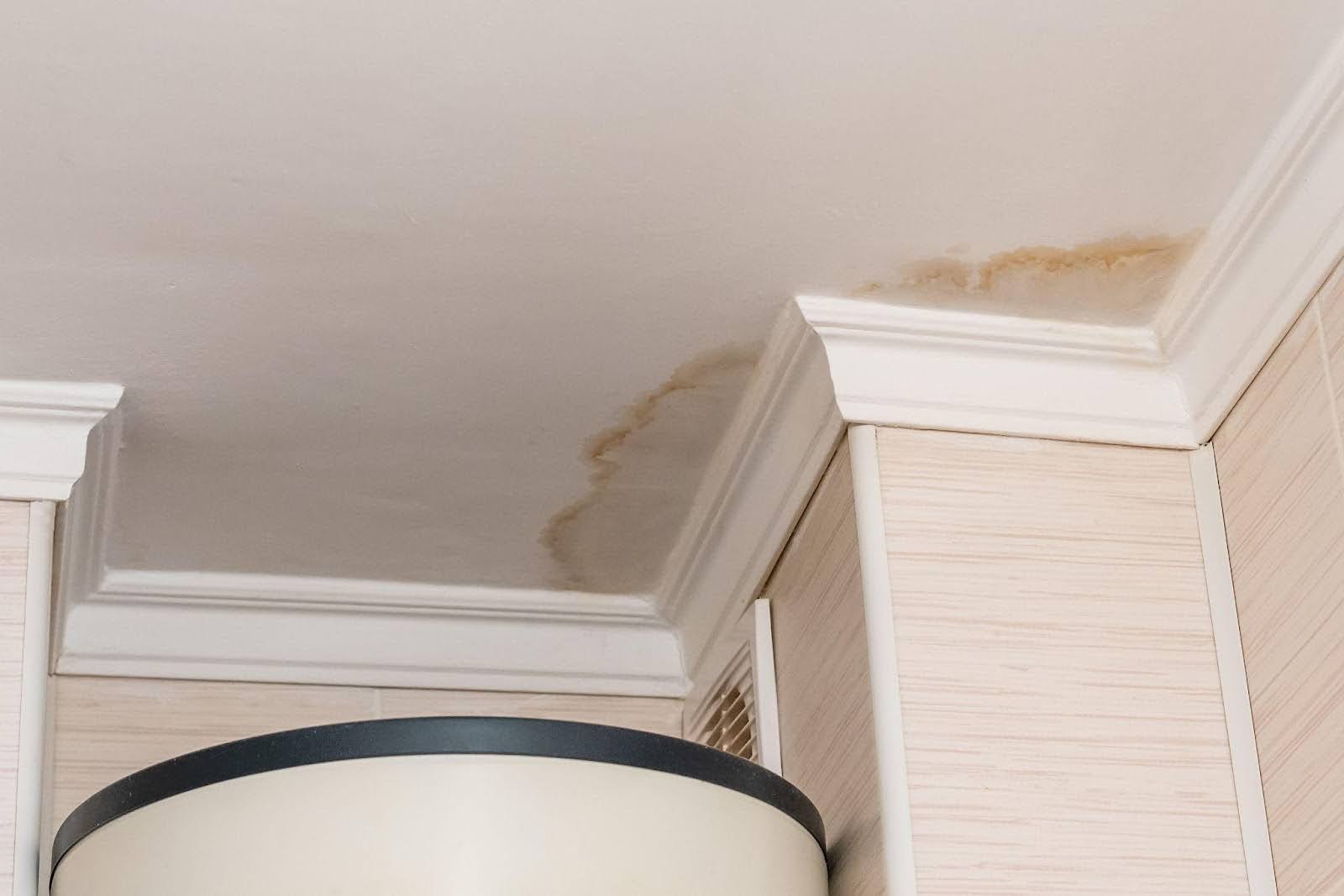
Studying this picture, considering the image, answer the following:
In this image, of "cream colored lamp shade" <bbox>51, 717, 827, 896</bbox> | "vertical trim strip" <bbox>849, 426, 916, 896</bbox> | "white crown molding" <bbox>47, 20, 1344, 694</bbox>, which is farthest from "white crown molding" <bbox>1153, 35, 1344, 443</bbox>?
"cream colored lamp shade" <bbox>51, 717, 827, 896</bbox>

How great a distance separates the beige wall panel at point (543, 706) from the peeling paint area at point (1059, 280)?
629mm

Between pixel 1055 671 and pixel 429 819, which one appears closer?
pixel 429 819

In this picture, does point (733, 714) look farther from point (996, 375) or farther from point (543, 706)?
point (996, 375)

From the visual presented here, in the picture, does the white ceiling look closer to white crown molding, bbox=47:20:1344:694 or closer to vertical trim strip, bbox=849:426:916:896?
white crown molding, bbox=47:20:1344:694

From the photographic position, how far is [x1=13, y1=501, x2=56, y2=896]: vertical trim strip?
1.37m

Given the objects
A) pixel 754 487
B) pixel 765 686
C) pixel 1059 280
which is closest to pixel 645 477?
pixel 754 487

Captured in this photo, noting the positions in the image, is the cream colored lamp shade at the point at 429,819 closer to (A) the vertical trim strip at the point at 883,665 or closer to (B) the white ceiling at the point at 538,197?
(A) the vertical trim strip at the point at 883,665

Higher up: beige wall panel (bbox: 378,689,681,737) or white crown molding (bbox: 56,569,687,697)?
white crown molding (bbox: 56,569,687,697)

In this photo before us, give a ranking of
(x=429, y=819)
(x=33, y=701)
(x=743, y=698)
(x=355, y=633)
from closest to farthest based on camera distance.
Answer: (x=429, y=819) < (x=33, y=701) < (x=743, y=698) < (x=355, y=633)

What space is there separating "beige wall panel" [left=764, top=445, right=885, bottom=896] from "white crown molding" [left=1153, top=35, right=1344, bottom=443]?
0.29m

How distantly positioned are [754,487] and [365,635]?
471mm

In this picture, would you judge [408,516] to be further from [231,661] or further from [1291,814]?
[1291,814]

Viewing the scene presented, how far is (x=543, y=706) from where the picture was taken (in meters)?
1.88

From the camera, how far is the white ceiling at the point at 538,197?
3.89 feet
